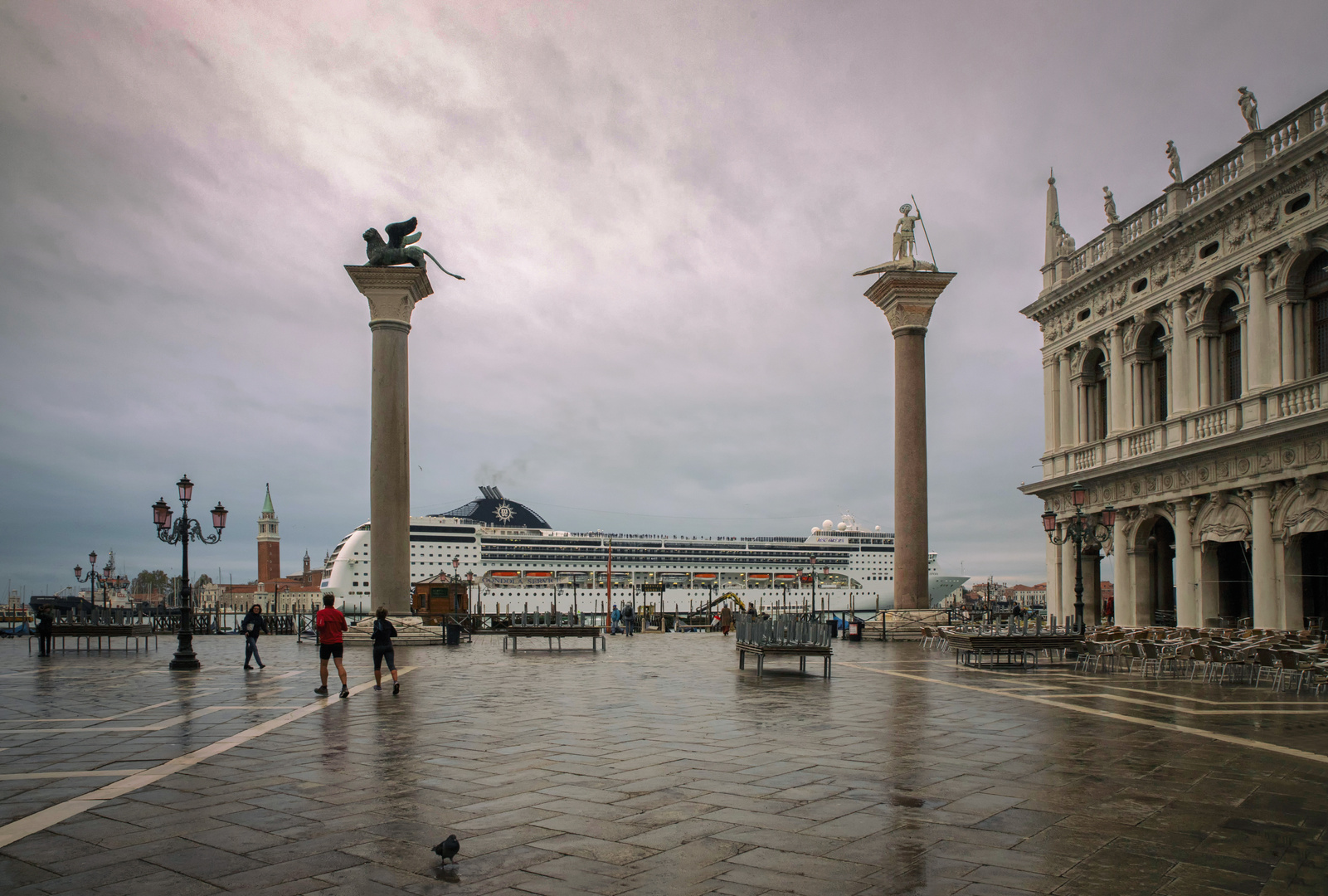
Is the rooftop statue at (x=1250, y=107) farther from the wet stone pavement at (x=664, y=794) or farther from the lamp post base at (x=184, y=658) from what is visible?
the lamp post base at (x=184, y=658)

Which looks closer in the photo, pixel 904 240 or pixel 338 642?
pixel 338 642

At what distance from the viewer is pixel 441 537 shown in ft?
215

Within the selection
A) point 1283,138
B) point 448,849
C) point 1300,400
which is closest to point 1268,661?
point 1300,400

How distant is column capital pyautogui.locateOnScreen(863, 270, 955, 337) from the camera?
70.8 ft

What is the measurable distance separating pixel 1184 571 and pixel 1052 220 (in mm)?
12714

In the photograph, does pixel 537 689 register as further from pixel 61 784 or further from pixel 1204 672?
pixel 1204 672

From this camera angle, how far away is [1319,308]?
18.3 metres

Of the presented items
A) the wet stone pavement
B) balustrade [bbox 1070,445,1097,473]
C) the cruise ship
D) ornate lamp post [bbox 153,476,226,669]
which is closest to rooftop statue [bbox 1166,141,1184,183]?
balustrade [bbox 1070,445,1097,473]

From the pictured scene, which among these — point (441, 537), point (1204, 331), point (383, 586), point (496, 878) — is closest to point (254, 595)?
point (441, 537)

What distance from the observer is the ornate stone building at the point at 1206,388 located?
17.9 m

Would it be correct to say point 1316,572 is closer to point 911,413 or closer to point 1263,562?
point 1263,562

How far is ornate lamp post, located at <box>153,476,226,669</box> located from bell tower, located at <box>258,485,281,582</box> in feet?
366

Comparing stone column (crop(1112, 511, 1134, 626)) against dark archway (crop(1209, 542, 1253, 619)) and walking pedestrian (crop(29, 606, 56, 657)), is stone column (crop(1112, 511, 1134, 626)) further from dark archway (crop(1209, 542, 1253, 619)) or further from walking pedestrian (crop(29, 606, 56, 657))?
walking pedestrian (crop(29, 606, 56, 657))

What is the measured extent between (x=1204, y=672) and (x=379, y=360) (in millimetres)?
16996
